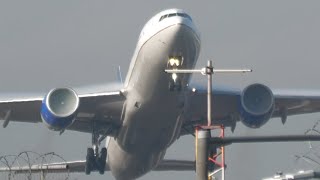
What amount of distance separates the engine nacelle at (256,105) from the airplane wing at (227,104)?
0.76 metres

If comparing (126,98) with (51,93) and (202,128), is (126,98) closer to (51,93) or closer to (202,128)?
(51,93)

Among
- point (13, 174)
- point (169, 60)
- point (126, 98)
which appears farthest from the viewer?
point (126, 98)

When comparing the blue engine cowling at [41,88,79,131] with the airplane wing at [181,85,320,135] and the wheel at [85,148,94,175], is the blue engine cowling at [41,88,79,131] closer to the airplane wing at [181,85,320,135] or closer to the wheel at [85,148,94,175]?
the wheel at [85,148,94,175]

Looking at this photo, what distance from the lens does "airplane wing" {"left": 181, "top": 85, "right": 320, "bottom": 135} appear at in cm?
4572

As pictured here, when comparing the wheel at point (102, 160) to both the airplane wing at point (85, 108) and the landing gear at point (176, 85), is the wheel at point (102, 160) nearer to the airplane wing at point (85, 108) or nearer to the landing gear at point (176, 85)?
the airplane wing at point (85, 108)

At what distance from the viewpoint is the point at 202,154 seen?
43.4ft

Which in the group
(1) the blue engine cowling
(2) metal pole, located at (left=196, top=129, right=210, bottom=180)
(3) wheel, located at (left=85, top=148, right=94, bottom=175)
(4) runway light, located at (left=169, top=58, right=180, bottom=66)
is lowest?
(2) metal pole, located at (left=196, top=129, right=210, bottom=180)

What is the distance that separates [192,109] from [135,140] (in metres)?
3.49

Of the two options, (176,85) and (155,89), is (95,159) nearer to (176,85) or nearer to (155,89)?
(155,89)

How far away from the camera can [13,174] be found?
31.0 m

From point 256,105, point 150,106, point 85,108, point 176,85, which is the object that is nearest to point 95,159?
point 85,108

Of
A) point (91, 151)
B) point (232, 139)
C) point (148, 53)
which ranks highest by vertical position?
point (148, 53)

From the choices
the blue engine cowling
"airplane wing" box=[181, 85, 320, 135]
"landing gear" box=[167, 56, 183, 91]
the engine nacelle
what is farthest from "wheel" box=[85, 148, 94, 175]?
"landing gear" box=[167, 56, 183, 91]

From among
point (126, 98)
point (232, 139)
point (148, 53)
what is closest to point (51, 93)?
point (126, 98)
